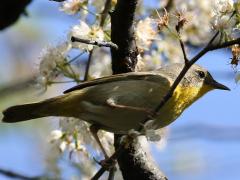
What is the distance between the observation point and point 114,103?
360 centimetres

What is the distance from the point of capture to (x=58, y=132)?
409 cm

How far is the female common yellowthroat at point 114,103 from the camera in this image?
139 inches

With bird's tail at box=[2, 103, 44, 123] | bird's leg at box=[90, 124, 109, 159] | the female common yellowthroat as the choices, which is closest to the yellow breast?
the female common yellowthroat

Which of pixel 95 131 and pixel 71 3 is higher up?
pixel 71 3

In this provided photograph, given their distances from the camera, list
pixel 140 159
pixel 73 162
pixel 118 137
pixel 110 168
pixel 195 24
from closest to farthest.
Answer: pixel 110 168
pixel 140 159
pixel 118 137
pixel 73 162
pixel 195 24

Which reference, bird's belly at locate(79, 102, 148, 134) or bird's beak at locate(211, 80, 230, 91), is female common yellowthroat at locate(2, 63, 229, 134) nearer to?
bird's belly at locate(79, 102, 148, 134)

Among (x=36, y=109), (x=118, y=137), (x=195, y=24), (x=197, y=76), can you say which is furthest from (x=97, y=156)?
(x=195, y=24)

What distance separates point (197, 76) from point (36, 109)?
1.15 metres

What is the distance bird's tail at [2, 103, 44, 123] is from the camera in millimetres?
3682

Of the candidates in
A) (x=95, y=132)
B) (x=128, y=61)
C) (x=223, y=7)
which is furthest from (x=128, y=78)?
(x=223, y=7)

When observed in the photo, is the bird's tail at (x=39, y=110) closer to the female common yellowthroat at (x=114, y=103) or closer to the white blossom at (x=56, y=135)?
the female common yellowthroat at (x=114, y=103)

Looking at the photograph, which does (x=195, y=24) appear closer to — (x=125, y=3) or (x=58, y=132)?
(x=58, y=132)

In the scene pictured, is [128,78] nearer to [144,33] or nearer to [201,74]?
[144,33]

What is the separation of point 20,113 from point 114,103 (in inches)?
23.7
